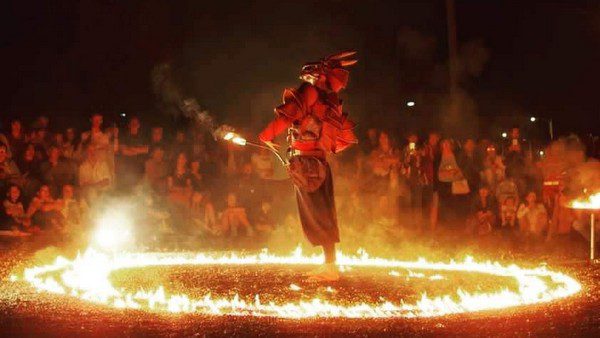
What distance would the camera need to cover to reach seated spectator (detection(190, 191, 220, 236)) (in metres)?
15.2

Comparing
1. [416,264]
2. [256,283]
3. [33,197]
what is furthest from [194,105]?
[256,283]

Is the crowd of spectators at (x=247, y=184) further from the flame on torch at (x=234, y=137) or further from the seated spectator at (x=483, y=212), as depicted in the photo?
the flame on torch at (x=234, y=137)

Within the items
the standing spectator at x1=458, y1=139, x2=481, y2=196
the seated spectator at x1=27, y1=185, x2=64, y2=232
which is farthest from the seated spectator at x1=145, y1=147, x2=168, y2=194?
the standing spectator at x1=458, y1=139, x2=481, y2=196

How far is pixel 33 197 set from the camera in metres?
14.6

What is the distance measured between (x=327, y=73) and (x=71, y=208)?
7.14 m

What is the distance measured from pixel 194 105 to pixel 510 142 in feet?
20.2

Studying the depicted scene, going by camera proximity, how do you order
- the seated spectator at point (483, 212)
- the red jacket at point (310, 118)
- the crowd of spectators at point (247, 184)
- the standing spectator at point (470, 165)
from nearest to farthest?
the red jacket at point (310, 118) → the crowd of spectators at point (247, 184) → the seated spectator at point (483, 212) → the standing spectator at point (470, 165)

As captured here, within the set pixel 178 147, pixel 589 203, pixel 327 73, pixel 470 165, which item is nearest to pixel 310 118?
pixel 327 73

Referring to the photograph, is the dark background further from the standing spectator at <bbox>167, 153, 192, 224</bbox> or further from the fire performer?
the fire performer

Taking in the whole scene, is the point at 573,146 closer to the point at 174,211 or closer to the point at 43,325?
the point at 174,211

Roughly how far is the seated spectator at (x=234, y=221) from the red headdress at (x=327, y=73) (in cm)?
646

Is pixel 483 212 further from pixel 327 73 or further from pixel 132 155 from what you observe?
pixel 327 73

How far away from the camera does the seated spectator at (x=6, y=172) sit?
47.9ft

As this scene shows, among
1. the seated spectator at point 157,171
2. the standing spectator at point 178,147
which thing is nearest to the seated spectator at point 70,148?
the seated spectator at point 157,171
